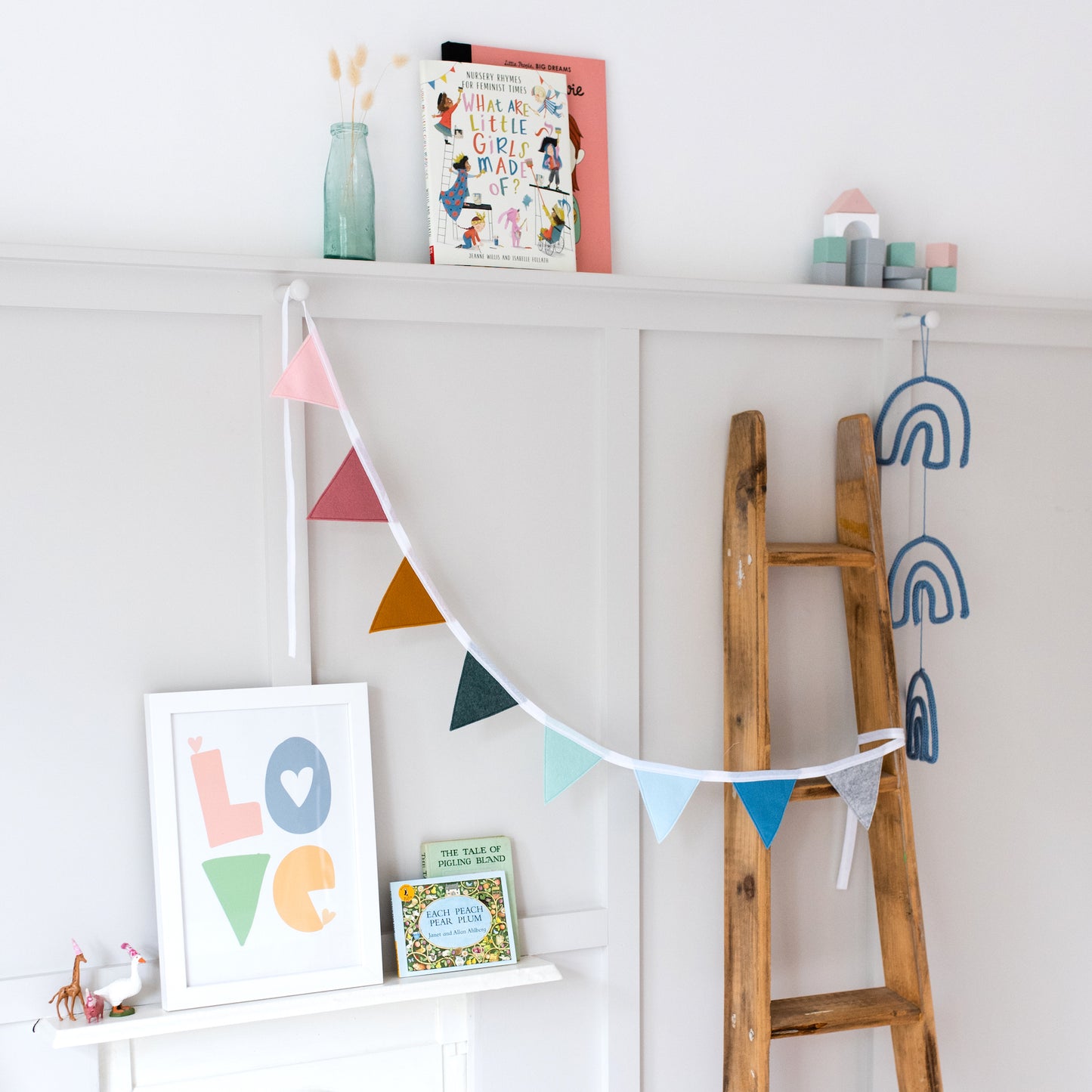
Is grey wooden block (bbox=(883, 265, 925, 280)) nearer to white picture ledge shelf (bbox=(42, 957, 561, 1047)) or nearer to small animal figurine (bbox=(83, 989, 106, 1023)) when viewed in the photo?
white picture ledge shelf (bbox=(42, 957, 561, 1047))

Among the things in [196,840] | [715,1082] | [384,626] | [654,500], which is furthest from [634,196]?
[715,1082]

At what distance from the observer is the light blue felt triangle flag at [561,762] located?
4.85ft

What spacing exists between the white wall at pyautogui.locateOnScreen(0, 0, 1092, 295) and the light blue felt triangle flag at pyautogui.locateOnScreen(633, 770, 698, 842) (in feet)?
2.46

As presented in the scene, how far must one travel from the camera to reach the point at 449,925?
1.46m

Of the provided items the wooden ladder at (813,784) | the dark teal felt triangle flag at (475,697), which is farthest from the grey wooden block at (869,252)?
the dark teal felt triangle flag at (475,697)

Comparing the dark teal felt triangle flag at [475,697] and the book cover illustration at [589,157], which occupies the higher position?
the book cover illustration at [589,157]

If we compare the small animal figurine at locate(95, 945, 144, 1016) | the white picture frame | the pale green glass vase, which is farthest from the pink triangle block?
the small animal figurine at locate(95, 945, 144, 1016)

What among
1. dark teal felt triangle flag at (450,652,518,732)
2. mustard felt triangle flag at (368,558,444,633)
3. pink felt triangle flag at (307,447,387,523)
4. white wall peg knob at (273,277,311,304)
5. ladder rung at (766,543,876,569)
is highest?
white wall peg knob at (273,277,311,304)

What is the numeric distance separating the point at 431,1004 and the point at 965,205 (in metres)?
1.52

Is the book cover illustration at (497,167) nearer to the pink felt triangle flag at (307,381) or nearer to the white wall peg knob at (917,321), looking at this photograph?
the pink felt triangle flag at (307,381)

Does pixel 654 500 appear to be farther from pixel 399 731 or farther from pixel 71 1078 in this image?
pixel 71 1078

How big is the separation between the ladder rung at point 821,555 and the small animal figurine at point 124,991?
98cm

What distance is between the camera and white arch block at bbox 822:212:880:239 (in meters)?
1.65

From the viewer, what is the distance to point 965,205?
1.78m
